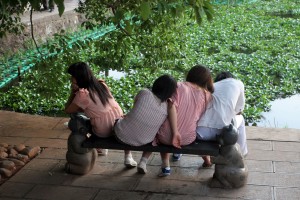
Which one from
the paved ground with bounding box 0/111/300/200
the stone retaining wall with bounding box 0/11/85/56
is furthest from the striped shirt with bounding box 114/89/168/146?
the stone retaining wall with bounding box 0/11/85/56

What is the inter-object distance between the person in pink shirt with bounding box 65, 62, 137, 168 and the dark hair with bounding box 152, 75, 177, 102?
Result: 60cm

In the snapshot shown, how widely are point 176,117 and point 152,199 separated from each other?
715 mm

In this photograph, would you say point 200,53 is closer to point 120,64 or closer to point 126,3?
point 120,64

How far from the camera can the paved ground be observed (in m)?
4.07

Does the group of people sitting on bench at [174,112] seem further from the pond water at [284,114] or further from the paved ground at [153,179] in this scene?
the pond water at [284,114]

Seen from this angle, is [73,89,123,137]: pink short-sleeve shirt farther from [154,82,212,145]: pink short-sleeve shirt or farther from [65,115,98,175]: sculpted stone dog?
[154,82,212,145]: pink short-sleeve shirt

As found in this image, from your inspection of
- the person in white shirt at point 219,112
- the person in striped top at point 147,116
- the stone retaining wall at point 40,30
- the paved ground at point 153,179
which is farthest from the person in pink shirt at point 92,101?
the stone retaining wall at point 40,30

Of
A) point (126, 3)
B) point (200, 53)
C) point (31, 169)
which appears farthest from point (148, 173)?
point (200, 53)

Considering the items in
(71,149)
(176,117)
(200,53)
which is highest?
(176,117)

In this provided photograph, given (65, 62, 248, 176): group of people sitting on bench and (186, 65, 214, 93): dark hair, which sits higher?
(186, 65, 214, 93): dark hair

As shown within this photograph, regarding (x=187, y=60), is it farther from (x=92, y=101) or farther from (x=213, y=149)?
(x=213, y=149)

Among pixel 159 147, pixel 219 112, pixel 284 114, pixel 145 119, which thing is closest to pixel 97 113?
pixel 145 119

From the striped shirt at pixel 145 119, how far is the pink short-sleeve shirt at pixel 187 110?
0.25 feet

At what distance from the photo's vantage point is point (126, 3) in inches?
199
